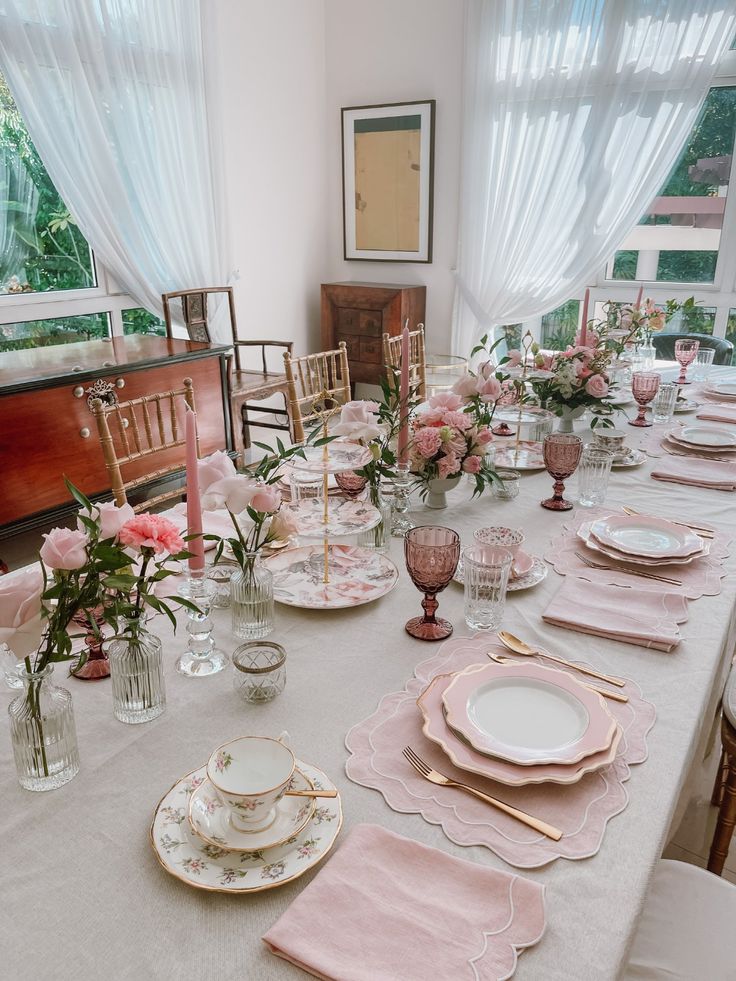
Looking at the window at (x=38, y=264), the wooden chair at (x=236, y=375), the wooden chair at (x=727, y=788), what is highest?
the window at (x=38, y=264)

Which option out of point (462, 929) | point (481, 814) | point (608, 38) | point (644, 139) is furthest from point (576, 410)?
point (608, 38)

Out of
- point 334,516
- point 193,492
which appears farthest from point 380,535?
point 193,492

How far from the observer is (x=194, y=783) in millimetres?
832

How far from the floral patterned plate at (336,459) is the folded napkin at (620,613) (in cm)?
41

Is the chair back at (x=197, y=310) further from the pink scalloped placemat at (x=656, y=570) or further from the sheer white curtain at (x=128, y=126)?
the pink scalloped placemat at (x=656, y=570)

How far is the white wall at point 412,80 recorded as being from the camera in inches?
169

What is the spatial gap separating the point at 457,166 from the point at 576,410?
108 inches

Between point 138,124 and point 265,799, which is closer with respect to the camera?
point 265,799

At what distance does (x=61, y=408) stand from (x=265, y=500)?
1.81m

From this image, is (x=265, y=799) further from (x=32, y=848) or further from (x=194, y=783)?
(x=32, y=848)

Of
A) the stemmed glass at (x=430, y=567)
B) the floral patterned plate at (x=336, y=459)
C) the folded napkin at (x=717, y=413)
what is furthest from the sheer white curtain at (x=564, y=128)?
the stemmed glass at (x=430, y=567)

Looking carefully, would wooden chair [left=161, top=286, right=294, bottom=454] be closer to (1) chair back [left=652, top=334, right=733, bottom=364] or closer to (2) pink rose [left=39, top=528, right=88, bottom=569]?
(1) chair back [left=652, top=334, right=733, bottom=364]

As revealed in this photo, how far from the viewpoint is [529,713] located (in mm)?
957

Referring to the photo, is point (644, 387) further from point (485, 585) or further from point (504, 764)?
point (504, 764)
